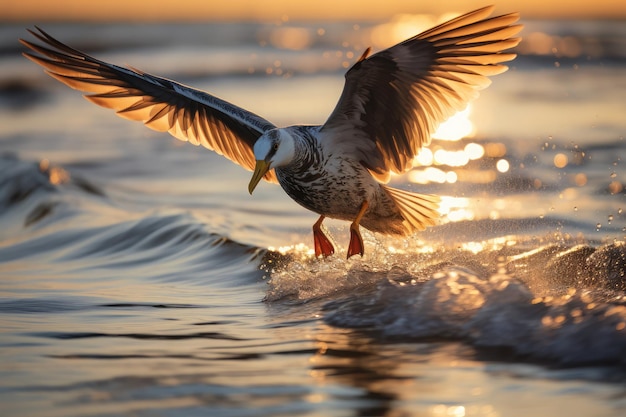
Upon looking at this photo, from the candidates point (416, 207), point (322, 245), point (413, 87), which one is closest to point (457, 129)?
point (416, 207)

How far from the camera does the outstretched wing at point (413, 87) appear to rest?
22.5 ft

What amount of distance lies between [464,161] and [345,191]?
5.38 metres

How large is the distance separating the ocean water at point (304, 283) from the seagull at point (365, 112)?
0.43m

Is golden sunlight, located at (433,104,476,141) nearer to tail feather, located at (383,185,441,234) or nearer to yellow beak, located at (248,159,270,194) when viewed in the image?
tail feather, located at (383,185,441,234)

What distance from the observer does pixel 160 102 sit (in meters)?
8.34

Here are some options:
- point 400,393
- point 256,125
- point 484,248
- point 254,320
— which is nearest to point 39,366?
point 254,320

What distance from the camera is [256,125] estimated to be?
7.71 m

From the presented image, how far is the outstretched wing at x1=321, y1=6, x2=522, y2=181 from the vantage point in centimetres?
686

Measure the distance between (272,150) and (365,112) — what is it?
2.45 ft

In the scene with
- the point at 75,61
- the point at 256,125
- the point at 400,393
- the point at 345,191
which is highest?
the point at 75,61

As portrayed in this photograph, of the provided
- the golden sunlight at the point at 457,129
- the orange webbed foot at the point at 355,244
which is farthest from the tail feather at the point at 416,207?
the golden sunlight at the point at 457,129

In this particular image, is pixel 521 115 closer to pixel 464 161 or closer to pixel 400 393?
pixel 464 161

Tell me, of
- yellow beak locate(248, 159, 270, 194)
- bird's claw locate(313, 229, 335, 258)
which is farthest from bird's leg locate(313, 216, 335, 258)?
yellow beak locate(248, 159, 270, 194)

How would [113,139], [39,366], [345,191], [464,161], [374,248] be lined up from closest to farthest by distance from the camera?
[39,366]
[345,191]
[374,248]
[464,161]
[113,139]
